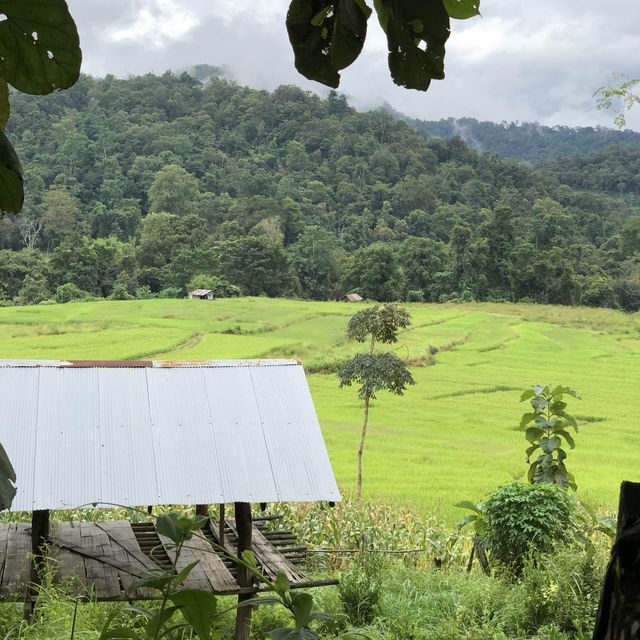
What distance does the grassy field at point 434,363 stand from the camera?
341 inches

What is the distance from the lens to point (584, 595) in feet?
10.7

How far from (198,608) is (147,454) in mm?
2529

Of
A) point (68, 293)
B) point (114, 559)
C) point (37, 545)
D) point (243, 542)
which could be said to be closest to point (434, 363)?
point (68, 293)

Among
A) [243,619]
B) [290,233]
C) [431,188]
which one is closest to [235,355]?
[290,233]

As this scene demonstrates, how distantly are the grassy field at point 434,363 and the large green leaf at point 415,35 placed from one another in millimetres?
6536

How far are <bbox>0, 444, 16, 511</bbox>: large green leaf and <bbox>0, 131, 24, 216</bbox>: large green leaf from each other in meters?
0.11

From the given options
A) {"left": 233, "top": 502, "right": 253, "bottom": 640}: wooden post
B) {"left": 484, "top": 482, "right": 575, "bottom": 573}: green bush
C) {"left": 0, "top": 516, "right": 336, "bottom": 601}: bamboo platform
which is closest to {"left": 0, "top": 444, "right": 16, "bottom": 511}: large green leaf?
{"left": 0, "top": 516, "right": 336, "bottom": 601}: bamboo platform

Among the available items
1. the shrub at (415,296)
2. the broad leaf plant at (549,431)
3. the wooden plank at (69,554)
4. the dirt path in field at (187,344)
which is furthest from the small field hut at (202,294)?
the wooden plank at (69,554)

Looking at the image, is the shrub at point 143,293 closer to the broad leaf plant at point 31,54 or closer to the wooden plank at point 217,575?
the wooden plank at point 217,575

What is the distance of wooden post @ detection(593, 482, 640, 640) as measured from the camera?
0.31 metres

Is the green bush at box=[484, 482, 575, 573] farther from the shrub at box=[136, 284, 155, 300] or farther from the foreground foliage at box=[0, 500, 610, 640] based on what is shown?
the shrub at box=[136, 284, 155, 300]

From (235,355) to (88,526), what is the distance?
9197mm

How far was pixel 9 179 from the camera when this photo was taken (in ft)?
1.00

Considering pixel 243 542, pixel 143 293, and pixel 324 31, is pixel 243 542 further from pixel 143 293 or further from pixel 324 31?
pixel 143 293
